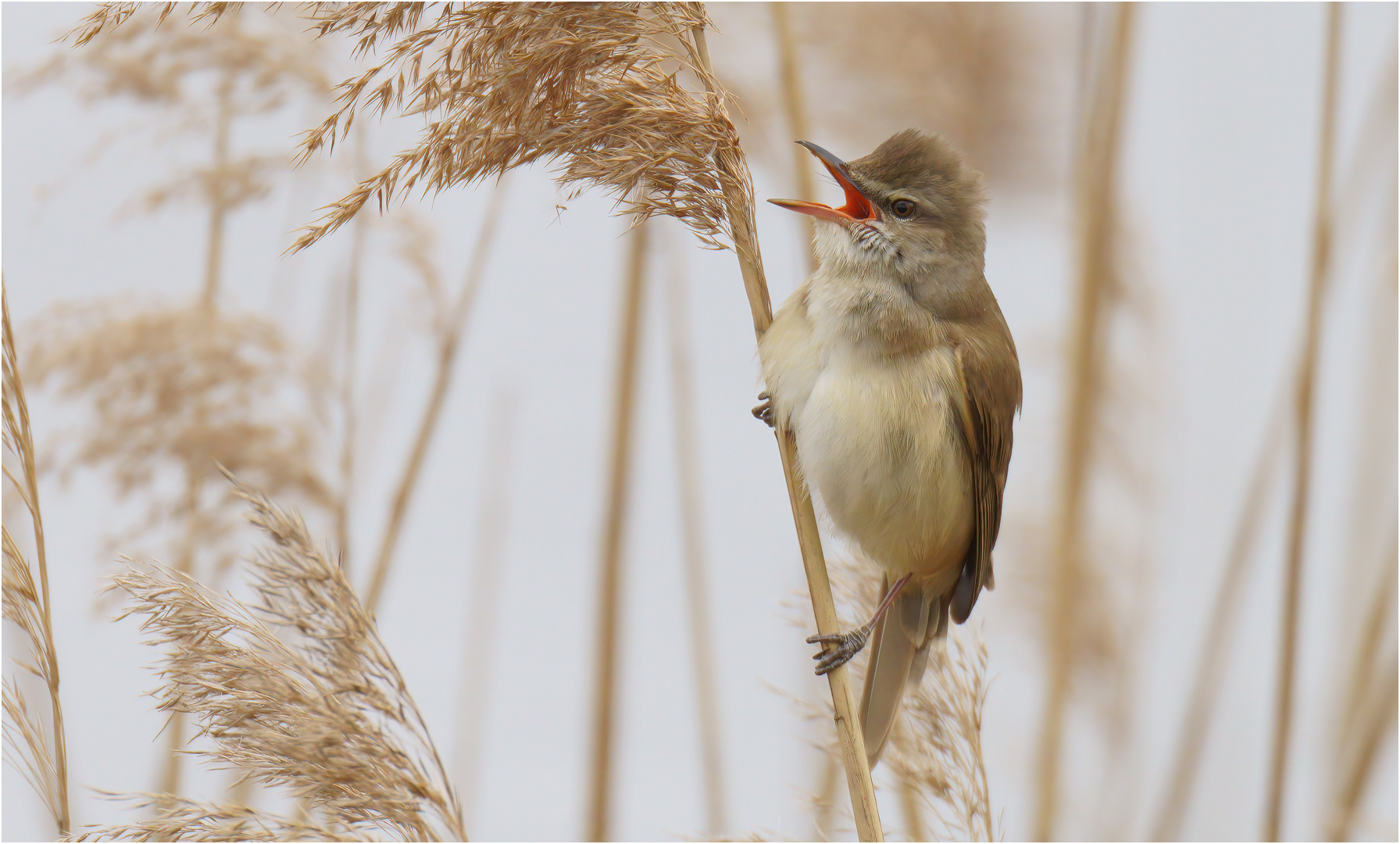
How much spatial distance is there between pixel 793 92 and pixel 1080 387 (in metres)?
0.77

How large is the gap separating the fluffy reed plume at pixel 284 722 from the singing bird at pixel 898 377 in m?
0.64

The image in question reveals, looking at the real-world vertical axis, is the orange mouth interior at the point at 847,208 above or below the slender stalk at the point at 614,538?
above

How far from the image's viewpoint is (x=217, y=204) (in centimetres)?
204

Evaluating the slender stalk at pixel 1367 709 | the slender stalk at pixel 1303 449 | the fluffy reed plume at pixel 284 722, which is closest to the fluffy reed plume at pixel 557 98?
the fluffy reed plume at pixel 284 722

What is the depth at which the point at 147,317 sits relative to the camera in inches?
80.5

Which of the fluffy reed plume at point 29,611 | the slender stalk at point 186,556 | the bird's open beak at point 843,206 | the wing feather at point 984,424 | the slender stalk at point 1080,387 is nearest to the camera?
the fluffy reed plume at point 29,611

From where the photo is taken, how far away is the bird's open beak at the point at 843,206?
1.61 m

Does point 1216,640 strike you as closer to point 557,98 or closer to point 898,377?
point 898,377

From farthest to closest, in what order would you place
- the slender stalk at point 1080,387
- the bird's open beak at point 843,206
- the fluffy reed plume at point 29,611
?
1. the slender stalk at point 1080,387
2. the bird's open beak at point 843,206
3. the fluffy reed plume at point 29,611

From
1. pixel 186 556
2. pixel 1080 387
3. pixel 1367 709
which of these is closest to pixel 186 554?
pixel 186 556

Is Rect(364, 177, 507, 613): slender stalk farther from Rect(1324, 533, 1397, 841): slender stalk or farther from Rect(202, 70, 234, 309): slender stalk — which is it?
Rect(1324, 533, 1397, 841): slender stalk

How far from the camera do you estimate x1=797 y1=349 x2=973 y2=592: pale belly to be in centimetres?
161

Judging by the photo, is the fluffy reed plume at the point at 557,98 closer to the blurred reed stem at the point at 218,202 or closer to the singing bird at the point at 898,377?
the singing bird at the point at 898,377

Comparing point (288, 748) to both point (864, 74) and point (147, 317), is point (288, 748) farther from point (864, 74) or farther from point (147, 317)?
point (864, 74)
